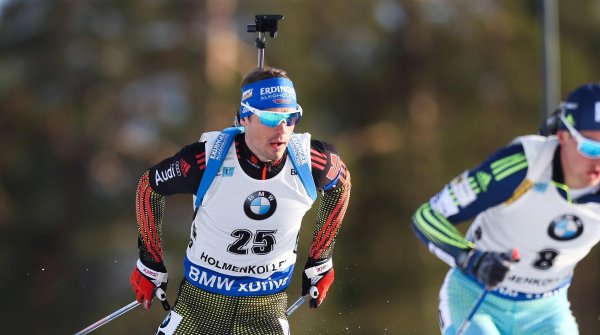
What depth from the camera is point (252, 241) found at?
20.7ft

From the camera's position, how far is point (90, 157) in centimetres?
2455

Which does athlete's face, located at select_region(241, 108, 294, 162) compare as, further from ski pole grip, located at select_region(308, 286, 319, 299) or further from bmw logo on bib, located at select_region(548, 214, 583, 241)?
bmw logo on bib, located at select_region(548, 214, 583, 241)

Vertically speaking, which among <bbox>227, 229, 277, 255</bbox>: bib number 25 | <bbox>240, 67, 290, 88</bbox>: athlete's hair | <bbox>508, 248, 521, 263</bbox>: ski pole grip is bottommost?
<bbox>227, 229, 277, 255</bbox>: bib number 25

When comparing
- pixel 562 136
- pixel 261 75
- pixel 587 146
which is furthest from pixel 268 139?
pixel 587 146

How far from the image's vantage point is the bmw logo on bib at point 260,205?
6.21 m

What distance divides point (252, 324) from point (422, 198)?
19.1m

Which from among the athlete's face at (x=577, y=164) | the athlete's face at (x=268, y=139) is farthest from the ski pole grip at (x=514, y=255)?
the athlete's face at (x=268, y=139)

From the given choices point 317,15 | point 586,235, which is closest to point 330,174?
point 586,235

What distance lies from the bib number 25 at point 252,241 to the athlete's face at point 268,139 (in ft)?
1.30

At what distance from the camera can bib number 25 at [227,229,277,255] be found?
6.27 m

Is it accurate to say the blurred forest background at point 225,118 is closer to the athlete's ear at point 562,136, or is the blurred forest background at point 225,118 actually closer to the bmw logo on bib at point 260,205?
the bmw logo on bib at point 260,205

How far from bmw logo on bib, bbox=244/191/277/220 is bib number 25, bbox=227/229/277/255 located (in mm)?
101

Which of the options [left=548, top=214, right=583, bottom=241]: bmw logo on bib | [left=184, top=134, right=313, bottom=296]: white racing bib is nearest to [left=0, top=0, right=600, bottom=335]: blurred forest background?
[left=184, top=134, right=313, bottom=296]: white racing bib

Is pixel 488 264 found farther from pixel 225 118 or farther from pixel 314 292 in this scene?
pixel 225 118
